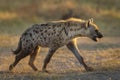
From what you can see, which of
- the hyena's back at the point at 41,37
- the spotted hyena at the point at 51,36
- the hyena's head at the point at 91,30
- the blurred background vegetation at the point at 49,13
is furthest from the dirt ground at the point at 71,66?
the blurred background vegetation at the point at 49,13

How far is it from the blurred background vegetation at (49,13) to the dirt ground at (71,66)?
5.99 metres

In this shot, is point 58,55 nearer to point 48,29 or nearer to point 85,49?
point 85,49

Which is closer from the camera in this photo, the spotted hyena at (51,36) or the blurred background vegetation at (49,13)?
the spotted hyena at (51,36)

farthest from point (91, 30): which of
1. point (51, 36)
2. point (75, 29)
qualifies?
point (51, 36)

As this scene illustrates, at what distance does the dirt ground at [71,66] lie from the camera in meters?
10.6

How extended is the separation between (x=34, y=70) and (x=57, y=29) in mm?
1112

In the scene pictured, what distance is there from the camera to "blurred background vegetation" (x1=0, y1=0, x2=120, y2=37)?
23297 millimetres

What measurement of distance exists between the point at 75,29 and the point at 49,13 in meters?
14.1

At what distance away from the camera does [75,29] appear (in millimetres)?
11688

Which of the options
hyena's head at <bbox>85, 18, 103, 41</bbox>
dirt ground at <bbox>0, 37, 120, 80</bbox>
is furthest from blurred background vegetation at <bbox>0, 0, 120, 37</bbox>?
hyena's head at <bbox>85, 18, 103, 41</bbox>

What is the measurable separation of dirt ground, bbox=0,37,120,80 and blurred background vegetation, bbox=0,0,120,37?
5987mm

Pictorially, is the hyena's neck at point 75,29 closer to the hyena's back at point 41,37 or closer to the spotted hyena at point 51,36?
the spotted hyena at point 51,36

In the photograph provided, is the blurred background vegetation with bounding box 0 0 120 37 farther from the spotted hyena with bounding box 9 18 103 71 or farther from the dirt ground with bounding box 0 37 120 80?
the spotted hyena with bounding box 9 18 103 71

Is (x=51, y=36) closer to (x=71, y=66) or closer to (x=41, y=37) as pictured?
(x=41, y=37)
